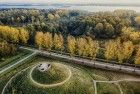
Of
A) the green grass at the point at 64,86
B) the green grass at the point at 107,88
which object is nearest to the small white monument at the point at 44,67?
the green grass at the point at 64,86

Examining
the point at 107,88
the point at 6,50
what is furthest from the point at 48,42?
the point at 107,88

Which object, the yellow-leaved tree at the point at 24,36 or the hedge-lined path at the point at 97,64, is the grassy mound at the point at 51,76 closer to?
the hedge-lined path at the point at 97,64

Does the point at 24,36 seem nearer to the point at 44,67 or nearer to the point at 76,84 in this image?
the point at 44,67

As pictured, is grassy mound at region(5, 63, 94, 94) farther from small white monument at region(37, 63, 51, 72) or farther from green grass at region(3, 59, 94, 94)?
small white monument at region(37, 63, 51, 72)

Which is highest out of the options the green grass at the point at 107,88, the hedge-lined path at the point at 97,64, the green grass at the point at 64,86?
the hedge-lined path at the point at 97,64

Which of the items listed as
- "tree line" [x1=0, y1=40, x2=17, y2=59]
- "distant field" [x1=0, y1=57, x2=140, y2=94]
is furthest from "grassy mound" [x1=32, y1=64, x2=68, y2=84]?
"tree line" [x1=0, y1=40, x2=17, y2=59]

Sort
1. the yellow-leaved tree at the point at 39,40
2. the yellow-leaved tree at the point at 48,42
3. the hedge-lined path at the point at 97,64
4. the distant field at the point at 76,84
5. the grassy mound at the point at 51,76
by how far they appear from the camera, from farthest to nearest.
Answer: the yellow-leaved tree at the point at 39,40 → the yellow-leaved tree at the point at 48,42 → the hedge-lined path at the point at 97,64 → the grassy mound at the point at 51,76 → the distant field at the point at 76,84

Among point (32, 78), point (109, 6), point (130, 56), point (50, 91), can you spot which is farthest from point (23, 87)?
point (109, 6)

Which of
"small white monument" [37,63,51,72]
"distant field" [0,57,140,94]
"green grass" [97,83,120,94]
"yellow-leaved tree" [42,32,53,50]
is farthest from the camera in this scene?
"yellow-leaved tree" [42,32,53,50]

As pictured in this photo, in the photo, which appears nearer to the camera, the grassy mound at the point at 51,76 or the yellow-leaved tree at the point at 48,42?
the grassy mound at the point at 51,76
